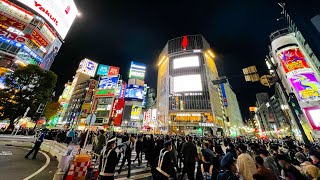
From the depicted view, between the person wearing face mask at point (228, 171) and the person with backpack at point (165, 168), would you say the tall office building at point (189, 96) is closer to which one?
the person with backpack at point (165, 168)

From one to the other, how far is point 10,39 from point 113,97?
33656 millimetres

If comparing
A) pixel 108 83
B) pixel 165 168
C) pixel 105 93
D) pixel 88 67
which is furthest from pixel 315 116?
pixel 88 67

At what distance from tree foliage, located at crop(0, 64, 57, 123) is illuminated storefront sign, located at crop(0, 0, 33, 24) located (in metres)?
20.1

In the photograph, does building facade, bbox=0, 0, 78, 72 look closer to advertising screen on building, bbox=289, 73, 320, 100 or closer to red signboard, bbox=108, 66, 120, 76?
red signboard, bbox=108, 66, 120, 76

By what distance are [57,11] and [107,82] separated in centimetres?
3003

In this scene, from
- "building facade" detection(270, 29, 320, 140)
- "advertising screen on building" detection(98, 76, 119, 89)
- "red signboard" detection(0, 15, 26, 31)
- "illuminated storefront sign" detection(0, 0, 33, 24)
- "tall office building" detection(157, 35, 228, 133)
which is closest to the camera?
"building facade" detection(270, 29, 320, 140)

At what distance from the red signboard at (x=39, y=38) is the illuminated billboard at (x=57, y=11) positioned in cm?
599

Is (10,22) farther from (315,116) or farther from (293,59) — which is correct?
(315,116)

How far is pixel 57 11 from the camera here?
3130 centimetres

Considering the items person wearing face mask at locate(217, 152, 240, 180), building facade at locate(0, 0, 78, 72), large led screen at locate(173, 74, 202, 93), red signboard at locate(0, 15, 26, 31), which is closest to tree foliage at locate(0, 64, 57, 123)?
building facade at locate(0, 0, 78, 72)

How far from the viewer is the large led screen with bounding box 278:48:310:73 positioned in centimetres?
2717

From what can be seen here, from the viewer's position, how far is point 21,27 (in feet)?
104

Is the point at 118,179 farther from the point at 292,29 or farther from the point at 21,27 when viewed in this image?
the point at 292,29

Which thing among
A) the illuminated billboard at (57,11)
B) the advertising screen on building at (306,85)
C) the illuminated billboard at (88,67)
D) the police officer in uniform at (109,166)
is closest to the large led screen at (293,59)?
the advertising screen on building at (306,85)
